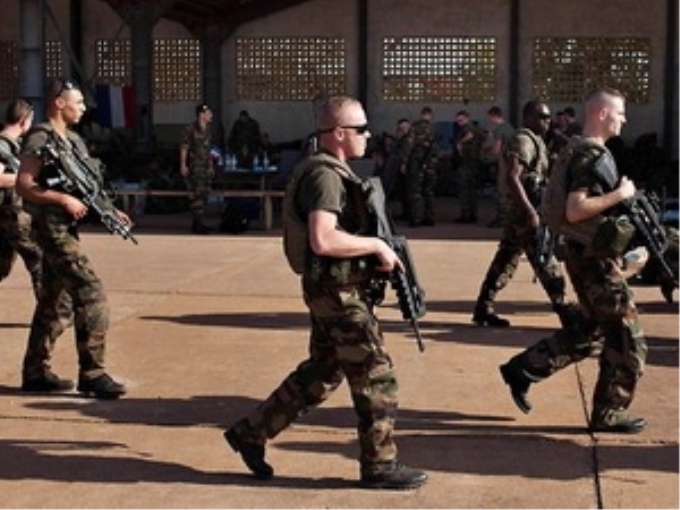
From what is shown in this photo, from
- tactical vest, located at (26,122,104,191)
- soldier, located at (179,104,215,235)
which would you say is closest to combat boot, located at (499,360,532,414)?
tactical vest, located at (26,122,104,191)

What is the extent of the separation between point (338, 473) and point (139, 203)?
12.9 meters

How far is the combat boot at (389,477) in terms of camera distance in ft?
16.7

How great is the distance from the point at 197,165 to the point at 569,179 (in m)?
10.0

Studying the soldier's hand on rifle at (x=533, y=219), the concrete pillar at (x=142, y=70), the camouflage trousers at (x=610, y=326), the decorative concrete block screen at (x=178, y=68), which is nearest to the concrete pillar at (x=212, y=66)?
the decorative concrete block screen at (x=178, y=68)

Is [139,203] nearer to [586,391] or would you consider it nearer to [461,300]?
[461,300]

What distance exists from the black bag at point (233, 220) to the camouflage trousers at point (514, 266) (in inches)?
278

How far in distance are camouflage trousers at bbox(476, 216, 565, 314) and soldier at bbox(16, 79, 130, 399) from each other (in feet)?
9.59

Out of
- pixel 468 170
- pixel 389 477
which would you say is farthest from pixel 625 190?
pixel 468 170

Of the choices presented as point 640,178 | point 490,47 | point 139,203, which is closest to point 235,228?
point 139,203

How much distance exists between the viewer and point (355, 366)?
16.5 ft

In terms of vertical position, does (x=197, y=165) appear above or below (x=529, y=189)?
below

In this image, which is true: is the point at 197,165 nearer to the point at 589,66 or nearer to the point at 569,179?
the point at 589,66

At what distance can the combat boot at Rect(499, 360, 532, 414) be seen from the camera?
627 cm

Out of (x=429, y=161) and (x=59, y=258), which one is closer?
(x=59, y=258)
